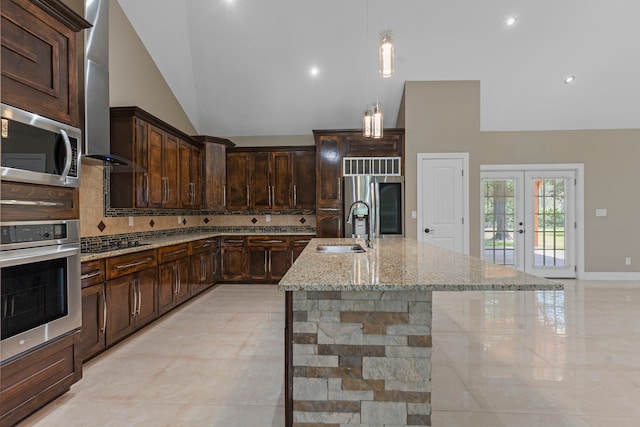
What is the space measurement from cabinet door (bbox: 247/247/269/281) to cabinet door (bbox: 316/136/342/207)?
123 cm

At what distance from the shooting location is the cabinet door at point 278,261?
5.37 metres

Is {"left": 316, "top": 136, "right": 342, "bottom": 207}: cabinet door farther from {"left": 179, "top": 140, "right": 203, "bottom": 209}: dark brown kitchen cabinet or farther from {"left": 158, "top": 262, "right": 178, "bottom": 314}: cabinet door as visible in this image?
{"left": 158, "top": 262, "right": 178, "bottom": 314}: cabinet door

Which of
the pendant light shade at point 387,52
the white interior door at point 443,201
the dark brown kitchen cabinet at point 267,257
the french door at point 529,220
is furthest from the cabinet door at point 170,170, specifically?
the french door at point 529,220

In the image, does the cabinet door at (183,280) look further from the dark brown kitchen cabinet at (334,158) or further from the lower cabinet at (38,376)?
the dark brown kitchen cabinet at (334,158)

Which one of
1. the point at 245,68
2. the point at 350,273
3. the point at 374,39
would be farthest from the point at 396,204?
the point at 350,273

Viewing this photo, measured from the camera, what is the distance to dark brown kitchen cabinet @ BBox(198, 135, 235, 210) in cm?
524

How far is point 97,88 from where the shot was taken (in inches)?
117

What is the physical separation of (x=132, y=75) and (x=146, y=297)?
2744 mm

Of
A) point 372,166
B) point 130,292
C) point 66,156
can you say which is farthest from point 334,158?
point 66,156

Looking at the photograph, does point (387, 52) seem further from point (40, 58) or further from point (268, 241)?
point (268, 241)

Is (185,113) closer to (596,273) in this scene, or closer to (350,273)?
(350,273)

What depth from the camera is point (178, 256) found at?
4.01m

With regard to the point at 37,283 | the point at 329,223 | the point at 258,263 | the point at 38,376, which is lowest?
the point at 38,376

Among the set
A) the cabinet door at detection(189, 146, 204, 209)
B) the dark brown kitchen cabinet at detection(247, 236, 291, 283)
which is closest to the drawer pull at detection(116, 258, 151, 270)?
the cabinet door at detection(189, 146, 204, 209)
